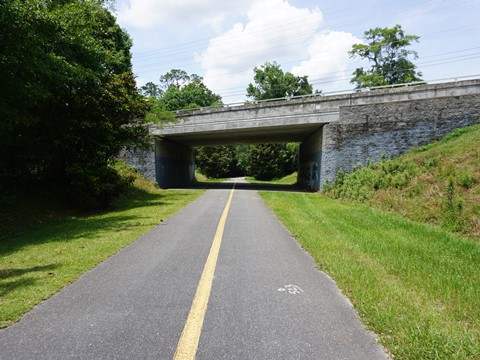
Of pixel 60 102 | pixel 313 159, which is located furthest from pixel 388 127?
pixel 60 102

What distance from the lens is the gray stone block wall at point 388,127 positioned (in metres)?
19.8

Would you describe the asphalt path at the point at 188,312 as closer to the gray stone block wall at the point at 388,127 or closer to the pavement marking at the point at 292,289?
the pavement marking at the point at 292,289

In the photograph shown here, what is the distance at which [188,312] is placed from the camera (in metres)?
4.01

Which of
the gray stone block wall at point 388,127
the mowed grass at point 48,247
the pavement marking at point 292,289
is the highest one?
the gray stone block wall at point 388,127

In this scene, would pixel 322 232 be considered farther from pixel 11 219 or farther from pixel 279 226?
pixel 11 219

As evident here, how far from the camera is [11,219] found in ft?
39.8

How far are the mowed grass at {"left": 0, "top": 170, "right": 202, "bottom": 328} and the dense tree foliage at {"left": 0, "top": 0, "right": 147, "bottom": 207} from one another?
2.13m

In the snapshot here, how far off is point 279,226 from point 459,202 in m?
6.32

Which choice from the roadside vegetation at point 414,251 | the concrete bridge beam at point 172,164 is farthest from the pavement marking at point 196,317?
the concrete bridge beam at point 172,164

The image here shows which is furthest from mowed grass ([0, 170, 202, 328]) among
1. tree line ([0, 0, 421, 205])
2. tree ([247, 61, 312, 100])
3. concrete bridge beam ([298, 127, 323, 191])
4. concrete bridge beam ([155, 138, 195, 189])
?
tree ([247, 61, 312, 100])

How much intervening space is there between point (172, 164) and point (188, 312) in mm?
29708

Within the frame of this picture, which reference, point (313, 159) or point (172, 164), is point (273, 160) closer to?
point (172, 164)

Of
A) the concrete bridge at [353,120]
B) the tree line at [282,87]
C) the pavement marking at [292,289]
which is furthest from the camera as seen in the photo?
the tree line at [282,87]

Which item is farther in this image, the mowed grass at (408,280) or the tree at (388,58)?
the tree at (388,58)
